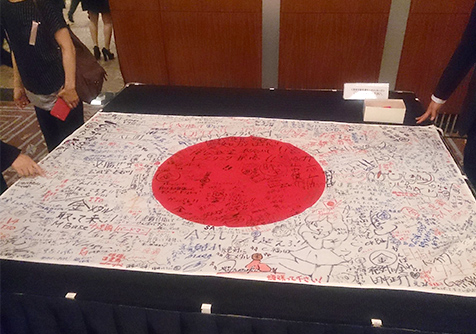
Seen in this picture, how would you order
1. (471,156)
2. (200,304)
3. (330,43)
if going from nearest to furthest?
(200,304), (471,156), (330,43)

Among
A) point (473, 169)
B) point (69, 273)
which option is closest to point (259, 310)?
point (69, 273)

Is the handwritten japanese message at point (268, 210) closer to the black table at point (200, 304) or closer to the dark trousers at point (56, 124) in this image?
the black table at point (200, 304)

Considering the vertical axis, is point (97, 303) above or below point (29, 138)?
above

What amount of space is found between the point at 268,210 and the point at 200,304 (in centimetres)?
39

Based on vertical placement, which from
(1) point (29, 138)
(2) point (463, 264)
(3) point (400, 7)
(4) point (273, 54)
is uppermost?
(3) point (400, 7)

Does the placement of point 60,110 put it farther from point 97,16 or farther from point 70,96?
point 97,16

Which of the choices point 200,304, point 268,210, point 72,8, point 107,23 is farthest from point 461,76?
point 72,8

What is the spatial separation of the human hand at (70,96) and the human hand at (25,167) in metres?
0.53

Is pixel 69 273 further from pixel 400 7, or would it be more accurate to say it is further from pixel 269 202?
pixel 400 7

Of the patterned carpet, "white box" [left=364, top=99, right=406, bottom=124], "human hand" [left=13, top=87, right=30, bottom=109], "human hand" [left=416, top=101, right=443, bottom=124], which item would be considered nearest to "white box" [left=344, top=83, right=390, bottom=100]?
"white box" [left=364, top=99, right=406, bottom=124]

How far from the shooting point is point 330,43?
2914mm

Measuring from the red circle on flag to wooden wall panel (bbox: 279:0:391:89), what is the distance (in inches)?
62.6

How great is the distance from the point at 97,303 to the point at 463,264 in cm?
96

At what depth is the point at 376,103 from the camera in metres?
1.80
